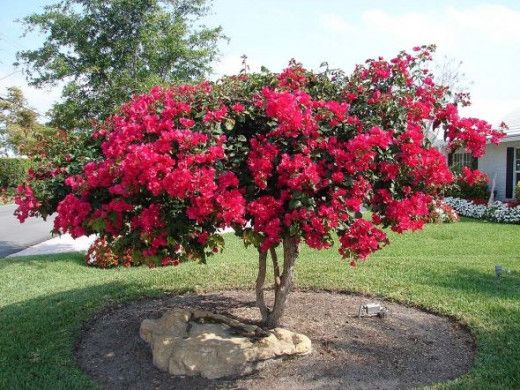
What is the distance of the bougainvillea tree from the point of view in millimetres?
3447

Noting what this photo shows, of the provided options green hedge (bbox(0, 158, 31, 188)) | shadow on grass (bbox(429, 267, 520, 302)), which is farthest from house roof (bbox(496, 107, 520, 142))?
green hedge (bbox(0, 158, 31, 188))

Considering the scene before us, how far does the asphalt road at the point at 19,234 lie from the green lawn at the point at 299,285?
3039 millimetres

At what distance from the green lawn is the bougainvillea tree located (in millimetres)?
1365

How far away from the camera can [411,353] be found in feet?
15.1

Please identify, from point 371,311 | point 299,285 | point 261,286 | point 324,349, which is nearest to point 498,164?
point 299,285

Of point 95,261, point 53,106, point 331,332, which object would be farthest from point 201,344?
point 53,106

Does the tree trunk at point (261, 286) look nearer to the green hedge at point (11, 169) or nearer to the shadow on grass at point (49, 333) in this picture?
the shadow on grass at point (49, 333)

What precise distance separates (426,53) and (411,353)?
253 centimetres

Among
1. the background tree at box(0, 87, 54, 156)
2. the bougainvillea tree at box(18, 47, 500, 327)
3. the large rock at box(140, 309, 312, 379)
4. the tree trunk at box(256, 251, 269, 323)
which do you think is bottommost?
the large rock at box(140, 309, 312, 379)

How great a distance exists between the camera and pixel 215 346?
429 cm

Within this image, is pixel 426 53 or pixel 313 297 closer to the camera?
pixel 426 53

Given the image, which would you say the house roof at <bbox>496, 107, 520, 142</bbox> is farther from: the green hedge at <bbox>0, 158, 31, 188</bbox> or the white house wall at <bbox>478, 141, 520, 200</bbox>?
the green hedge at <bbox>0, 158, 31, 188</bbox>

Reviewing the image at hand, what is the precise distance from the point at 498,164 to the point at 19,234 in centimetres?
1485

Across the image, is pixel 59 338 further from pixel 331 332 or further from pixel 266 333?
pixel 331 332
